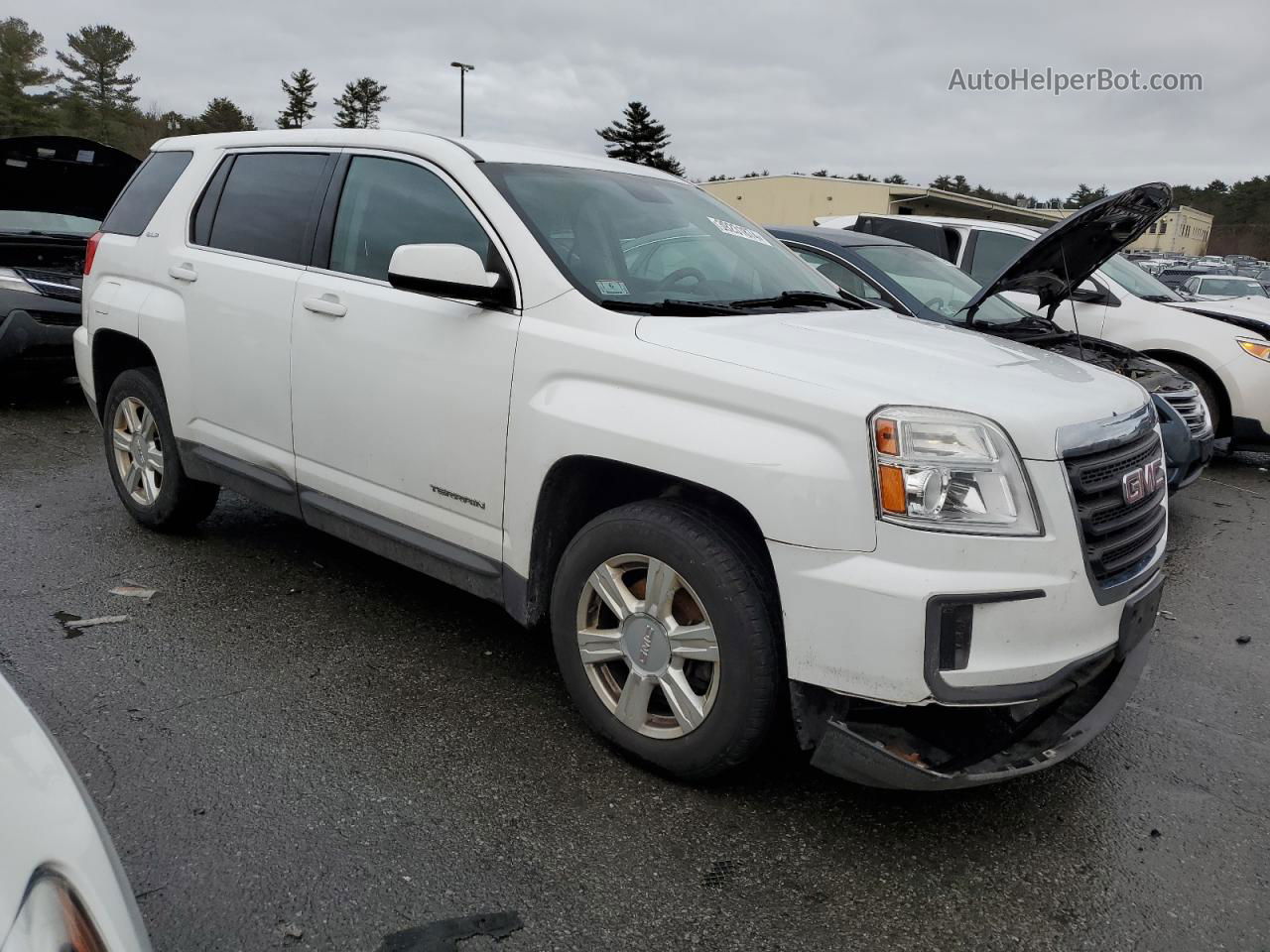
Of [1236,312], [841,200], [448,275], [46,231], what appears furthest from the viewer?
[841,200]

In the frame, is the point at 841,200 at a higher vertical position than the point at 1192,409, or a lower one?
higher

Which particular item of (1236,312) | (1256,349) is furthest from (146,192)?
(1236,312)

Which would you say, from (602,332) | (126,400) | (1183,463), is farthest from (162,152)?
(1183,463)

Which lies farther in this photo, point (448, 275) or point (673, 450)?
point (448, 275)

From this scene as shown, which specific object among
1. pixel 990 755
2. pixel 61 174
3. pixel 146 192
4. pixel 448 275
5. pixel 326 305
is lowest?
pixel 990 755

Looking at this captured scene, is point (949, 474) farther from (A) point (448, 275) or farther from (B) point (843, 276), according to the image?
(B) point (843, 276)

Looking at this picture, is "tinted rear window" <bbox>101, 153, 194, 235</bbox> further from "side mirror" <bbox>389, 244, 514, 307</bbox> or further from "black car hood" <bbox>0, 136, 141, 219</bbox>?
"black car hood" <bbox>0, 136, 141, 219</bbox>

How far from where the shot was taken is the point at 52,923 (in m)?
1.10

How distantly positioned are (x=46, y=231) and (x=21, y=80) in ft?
230

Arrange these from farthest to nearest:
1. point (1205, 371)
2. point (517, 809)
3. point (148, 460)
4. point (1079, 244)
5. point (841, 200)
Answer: point (841, 200) → point (1205, 371) → point (1079, 244) → point (148, 460) → point (517, 809)

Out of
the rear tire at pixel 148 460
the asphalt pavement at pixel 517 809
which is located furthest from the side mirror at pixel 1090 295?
the rear tire at pixel 148 460

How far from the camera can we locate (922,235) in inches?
339

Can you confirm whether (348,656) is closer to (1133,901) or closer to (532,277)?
(532,277)

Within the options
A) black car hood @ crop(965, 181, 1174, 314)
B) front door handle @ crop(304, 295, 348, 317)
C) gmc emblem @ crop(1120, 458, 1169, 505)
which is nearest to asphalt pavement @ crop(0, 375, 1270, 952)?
gmc emblem @ crop(1120, 458, 1169, 505)
